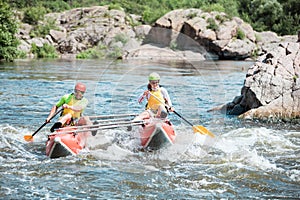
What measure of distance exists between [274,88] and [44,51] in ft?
104

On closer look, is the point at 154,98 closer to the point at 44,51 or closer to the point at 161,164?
the point at 161,164

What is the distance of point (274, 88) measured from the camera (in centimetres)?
1209

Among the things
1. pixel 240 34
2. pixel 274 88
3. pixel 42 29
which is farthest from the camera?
pixel 42 29

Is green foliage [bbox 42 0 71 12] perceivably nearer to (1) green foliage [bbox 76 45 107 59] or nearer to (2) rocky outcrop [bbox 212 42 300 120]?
(1) green foliage [bbox 76 45 107 59]

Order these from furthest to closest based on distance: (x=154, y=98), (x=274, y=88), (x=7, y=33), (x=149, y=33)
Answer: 1. (x=149, y=33)
2. (x=7, y=33)
3. (x=274, y=88)
4. (x=154, y=98)

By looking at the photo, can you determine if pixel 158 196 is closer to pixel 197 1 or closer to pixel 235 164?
pixel 235 164

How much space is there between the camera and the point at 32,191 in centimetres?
638

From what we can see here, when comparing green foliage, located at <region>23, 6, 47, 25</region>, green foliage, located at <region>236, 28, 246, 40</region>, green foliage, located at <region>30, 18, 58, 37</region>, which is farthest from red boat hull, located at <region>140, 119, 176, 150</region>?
green foliage, located at <region>23, 6, 47, 25</region>

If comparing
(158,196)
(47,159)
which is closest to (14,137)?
(47,159)

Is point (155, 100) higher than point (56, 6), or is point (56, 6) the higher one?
point (56, 6)

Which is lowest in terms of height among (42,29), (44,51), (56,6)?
(44,51)

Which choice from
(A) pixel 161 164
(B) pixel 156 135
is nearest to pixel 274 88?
(B) pixel 156 135

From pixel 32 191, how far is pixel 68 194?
530 mm

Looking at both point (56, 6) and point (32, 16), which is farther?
point (56, 6)
